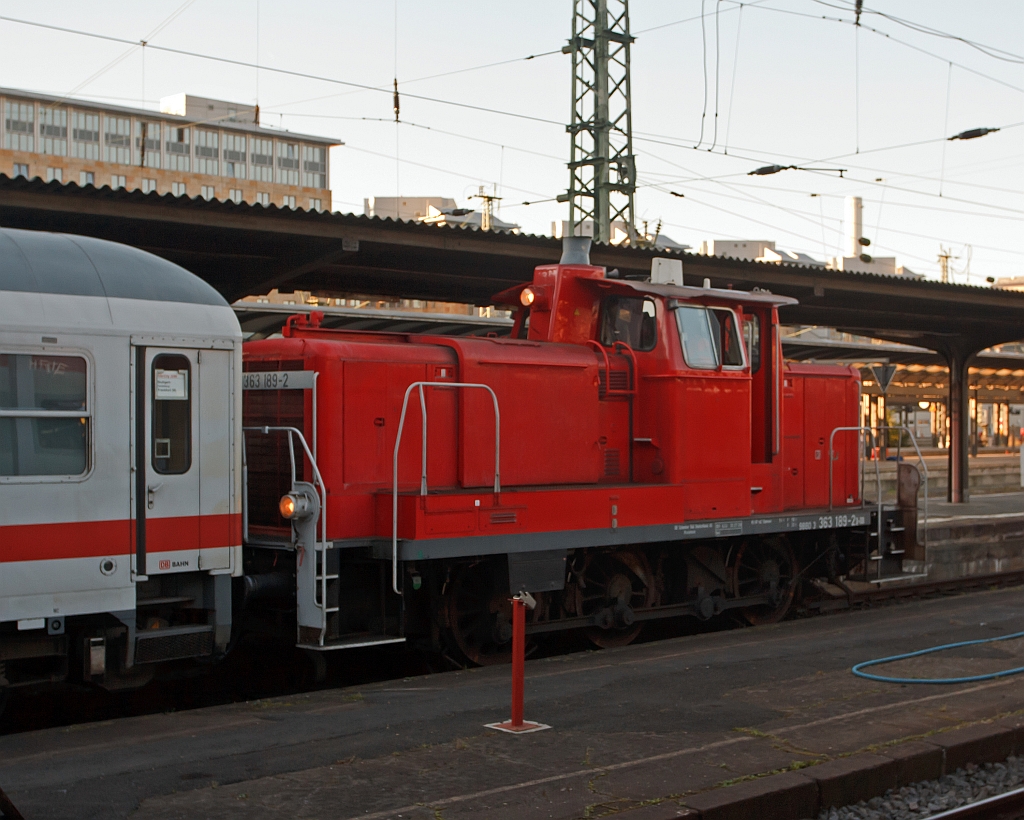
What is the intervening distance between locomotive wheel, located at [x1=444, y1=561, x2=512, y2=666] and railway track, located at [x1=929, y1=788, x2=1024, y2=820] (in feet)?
14.2

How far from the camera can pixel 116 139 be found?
104562 mm

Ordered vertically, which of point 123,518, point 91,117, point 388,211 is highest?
point 91,117

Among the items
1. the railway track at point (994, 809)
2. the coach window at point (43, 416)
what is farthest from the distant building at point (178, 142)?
the railway track at point (994, 809)

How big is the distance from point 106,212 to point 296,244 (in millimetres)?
2866

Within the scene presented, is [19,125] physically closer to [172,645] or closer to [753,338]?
[753,338]

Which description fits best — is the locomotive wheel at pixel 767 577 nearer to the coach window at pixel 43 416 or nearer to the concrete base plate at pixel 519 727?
the concrete base plate at pixel 519 727

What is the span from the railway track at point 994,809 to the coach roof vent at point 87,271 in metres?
5.55

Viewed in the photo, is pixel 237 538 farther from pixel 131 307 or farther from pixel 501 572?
pixel 501 572

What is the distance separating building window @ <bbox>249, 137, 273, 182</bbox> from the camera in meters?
108

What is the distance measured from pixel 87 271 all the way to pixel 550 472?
4.39 m

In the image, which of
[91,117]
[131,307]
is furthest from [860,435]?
[91,117]

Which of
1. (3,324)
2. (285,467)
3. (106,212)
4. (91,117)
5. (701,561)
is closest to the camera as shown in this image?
(3,324)

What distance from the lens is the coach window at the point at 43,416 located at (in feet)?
21.3

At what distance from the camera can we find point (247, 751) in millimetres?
5879
